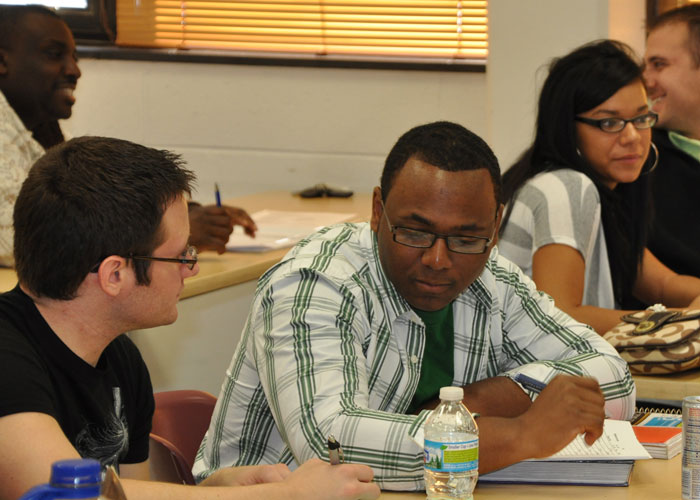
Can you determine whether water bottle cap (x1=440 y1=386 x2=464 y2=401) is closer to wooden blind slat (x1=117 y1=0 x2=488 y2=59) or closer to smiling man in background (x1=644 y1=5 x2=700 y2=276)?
smiling man in background (x1=644 y1=5 x2=700 y2=276)

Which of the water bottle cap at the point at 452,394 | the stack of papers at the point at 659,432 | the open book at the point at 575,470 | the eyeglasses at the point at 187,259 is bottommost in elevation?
the stack of papers at the point at 659,432

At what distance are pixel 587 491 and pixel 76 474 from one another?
2.92 feet

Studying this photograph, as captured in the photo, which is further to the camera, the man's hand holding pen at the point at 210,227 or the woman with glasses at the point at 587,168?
the man's hand holding pen at the point at 210,227

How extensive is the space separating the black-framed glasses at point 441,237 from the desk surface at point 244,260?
1203mm

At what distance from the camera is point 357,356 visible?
1.62 meters

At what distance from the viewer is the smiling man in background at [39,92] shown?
3.09 metres

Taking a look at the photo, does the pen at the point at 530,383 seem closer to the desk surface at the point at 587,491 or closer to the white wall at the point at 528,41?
the desk surface at the point at 587,491

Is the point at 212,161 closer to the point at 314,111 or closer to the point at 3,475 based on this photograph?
the point at 314,111

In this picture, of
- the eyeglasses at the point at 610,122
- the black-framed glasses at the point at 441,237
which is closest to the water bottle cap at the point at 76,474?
the black-framed glasses at the point at 441,237

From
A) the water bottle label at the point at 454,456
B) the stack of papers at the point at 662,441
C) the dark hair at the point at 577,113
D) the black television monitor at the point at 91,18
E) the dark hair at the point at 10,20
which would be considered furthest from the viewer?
the black television monitor at the point at 91,18

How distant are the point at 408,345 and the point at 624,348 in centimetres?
61

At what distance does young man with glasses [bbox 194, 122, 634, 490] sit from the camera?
147 cm

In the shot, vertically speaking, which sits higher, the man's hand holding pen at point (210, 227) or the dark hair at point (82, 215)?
the dark hair at point (82, 215)

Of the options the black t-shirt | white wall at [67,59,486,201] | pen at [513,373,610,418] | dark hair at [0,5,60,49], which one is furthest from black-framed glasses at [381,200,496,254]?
white wall at [67,59,486,201]
